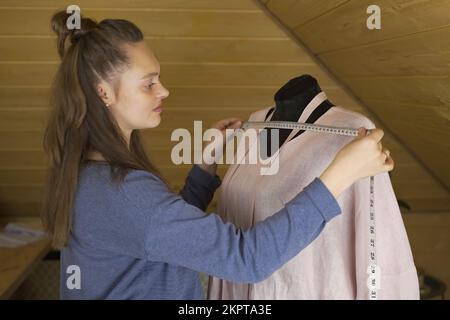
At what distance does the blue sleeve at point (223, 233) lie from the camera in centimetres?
96

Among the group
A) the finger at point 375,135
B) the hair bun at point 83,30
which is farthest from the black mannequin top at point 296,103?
the hair bun at point 83,30

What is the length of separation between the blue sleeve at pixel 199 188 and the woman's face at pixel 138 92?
33 cm

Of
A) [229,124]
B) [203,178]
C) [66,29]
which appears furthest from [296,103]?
[66,29]

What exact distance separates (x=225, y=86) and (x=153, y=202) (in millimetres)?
1285

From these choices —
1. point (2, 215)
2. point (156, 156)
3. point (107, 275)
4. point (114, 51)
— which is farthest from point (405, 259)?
point (2, 215)

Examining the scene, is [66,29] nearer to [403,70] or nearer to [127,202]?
[127,202]

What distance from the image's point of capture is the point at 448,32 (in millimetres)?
1033

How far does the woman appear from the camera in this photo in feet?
3.17

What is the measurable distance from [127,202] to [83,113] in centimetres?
26

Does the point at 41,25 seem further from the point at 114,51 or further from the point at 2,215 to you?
the point at 2,215

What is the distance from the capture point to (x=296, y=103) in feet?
4.27

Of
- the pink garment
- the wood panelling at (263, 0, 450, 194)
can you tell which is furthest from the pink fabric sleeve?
the wood panelling at (263, 0, 450, 194)

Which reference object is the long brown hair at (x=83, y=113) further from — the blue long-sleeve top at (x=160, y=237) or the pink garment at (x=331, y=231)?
the pink garment at (x=331, y=231)

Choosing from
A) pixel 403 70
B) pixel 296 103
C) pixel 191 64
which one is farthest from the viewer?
pixel 191 64
